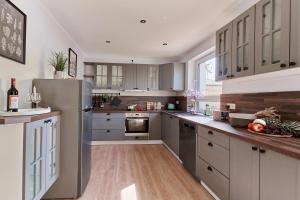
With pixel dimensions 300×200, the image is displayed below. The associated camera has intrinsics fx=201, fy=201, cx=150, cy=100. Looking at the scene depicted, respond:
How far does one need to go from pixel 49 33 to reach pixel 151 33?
1.66 m

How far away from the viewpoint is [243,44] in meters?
2.22

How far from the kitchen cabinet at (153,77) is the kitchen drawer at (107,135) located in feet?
4.91

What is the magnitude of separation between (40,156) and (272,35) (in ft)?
7.68

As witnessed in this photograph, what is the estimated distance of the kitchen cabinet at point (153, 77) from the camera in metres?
5.65

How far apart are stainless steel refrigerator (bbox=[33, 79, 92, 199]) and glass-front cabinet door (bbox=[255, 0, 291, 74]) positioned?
1952 mm

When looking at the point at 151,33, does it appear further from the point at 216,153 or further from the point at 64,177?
the point at 64,177

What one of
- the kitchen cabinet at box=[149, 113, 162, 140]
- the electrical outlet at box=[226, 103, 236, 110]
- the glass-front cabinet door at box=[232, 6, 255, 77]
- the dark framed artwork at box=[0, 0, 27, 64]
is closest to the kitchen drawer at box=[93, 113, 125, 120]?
the kitchen cabinet at box=[149, 113, 162, 140]

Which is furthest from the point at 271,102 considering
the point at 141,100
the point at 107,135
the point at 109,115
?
the point at 141,100

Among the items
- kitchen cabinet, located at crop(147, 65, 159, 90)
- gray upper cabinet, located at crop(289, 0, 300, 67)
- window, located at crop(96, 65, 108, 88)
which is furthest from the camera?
kitchen cabinet, located at crop(147, 65, 159, 90)

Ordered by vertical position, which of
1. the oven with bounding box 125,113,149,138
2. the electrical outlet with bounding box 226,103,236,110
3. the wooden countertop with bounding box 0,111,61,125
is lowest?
the oven with bounding box 125,113,149,138

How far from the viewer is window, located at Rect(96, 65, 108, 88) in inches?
214

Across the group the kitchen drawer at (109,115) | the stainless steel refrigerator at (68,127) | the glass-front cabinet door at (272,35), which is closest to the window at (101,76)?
the kitchen drawer at (109,115)

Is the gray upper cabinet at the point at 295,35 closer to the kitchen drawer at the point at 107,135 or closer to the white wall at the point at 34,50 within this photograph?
the white wall at the point at 34,50

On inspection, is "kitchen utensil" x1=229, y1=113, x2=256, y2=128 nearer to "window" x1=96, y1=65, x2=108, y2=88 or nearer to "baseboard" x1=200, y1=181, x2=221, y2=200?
"baseboard" x1=200, y1=181, x2=221, y2=200
